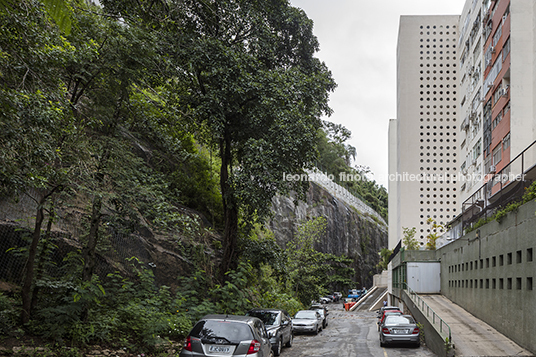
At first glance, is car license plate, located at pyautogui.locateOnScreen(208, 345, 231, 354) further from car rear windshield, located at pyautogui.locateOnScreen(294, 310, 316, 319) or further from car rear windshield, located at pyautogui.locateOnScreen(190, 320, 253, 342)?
car rear windshield, located at pyautogui.locateOnScreen(294, 310, 316, 319)

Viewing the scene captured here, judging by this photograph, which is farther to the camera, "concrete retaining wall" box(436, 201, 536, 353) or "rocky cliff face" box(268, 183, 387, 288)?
"rocky cliff face" box(268, 183, 387, 288)

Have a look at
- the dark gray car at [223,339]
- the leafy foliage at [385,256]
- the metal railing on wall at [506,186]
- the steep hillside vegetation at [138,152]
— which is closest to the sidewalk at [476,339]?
the metal railing on wall at [506,186]

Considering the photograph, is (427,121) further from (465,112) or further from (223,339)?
(223,339)

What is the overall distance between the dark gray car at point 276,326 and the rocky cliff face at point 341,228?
3061cm

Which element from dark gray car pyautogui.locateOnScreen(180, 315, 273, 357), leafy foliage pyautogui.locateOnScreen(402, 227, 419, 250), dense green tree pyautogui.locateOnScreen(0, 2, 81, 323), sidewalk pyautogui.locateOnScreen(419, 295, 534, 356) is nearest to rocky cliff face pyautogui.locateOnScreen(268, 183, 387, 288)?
leafy foliage pyautogui.locateOnScreen(402, 227, 419, 250)

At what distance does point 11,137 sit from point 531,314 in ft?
48.6

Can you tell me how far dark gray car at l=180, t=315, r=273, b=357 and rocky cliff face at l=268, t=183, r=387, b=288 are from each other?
38.1 metres

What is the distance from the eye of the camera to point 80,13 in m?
11.3

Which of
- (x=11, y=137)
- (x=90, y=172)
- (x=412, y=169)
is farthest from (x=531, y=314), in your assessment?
(x=412, y=169)

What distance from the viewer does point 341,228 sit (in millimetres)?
72250

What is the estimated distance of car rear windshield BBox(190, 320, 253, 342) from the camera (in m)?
8.96

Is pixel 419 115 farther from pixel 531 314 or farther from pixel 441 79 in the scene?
pixel 531 314

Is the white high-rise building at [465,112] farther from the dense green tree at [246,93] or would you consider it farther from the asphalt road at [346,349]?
the dense green tree at [246,93]

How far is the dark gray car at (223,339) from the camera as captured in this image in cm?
881
